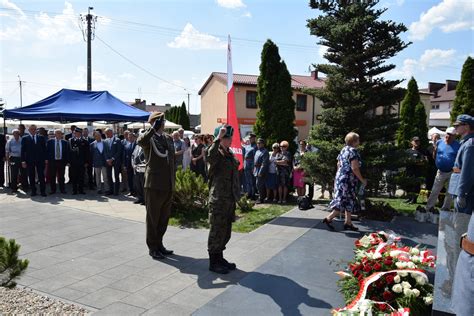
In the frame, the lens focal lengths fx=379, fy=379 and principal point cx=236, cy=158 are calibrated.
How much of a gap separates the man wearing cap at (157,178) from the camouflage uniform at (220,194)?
888mm

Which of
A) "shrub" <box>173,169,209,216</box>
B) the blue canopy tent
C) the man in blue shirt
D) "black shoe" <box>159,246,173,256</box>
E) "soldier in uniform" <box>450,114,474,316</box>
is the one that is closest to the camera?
"soldier in uniform" <box>450,114,474,316</box>

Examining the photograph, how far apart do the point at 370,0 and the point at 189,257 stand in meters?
6.55

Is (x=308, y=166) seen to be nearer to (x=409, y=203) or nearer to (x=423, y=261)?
(x=409, y=203)

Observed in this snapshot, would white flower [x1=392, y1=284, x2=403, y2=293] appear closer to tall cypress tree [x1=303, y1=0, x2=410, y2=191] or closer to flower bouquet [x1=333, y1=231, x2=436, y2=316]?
flower bouquet [x1=333, y1=231, x2=436, y2=316]

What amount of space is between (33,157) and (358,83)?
9060 millimetres

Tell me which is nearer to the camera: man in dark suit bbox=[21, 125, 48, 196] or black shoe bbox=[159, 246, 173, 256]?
black shoe bbox=[159, 246, 173, 256]

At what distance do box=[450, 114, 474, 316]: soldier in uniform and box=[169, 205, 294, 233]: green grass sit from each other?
374 cm

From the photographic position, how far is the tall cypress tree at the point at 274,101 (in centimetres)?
1146

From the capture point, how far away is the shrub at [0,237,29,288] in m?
3.06

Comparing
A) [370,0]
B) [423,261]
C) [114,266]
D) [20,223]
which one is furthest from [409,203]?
[20,223]

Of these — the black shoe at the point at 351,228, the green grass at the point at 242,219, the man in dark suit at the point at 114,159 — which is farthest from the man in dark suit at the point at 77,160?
the black shoe at the point at 351,228

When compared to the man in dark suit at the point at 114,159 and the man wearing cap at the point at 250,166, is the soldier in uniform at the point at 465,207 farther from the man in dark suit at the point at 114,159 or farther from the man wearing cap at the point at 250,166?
the man in dark suit at the point at 114,159

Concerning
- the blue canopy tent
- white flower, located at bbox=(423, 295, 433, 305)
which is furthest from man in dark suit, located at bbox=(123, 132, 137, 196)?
white flower, located at bbox=(423, 295, 433, 305)

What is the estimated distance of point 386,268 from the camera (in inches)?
157
